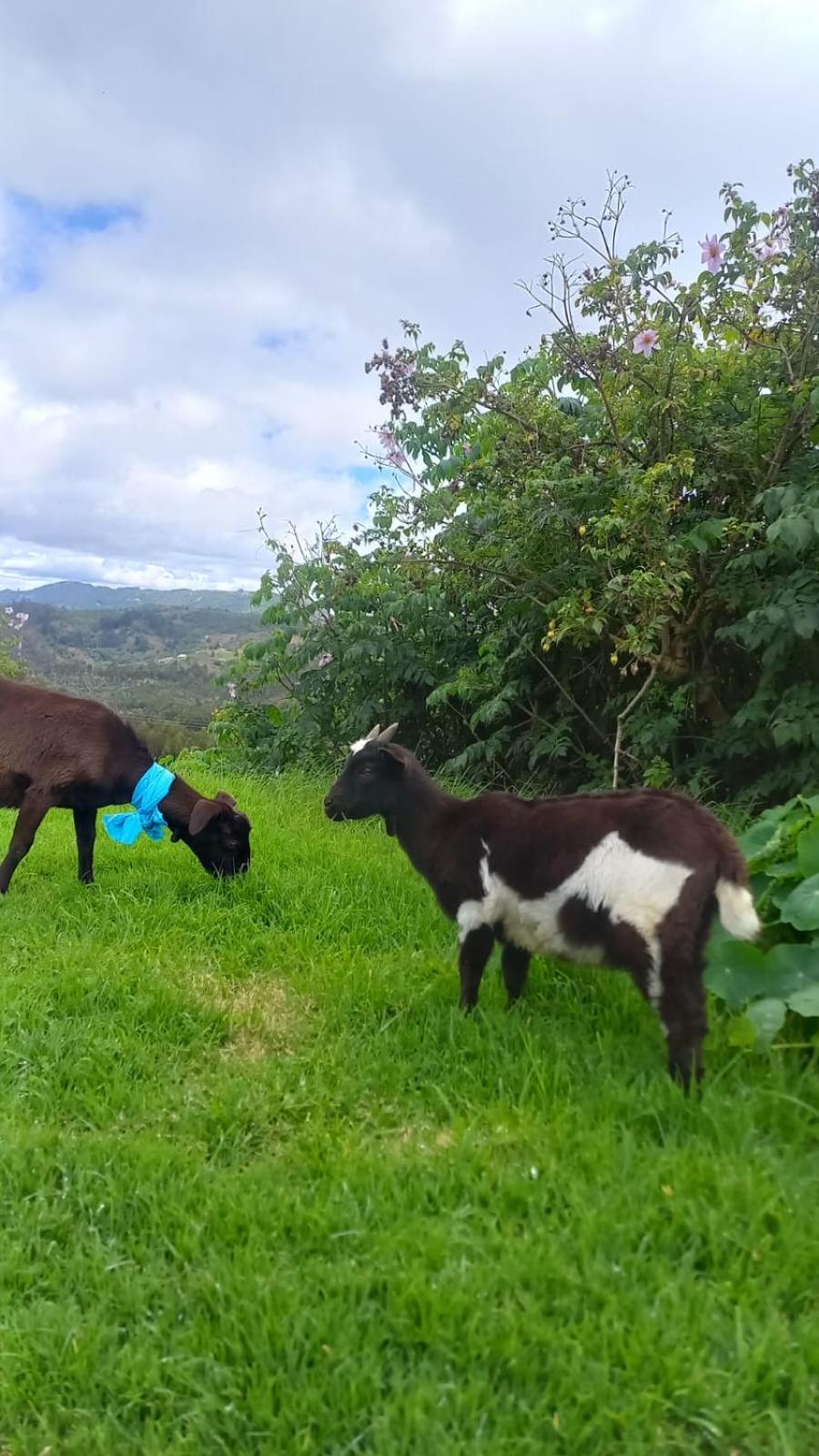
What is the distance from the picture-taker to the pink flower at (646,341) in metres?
5.11

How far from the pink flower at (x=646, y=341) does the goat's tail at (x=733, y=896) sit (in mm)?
3528

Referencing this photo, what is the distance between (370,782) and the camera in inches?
159

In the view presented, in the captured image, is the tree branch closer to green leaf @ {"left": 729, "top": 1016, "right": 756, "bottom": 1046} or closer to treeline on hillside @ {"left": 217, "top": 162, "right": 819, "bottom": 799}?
treeline on hillside @ {"left": 217, "top": 162, "right": 819, "bottom": 799}

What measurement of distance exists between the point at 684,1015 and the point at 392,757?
1751 mm

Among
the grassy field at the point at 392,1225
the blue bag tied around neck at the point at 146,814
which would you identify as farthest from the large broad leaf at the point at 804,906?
the blue bag tied around neck at the point at 146,814

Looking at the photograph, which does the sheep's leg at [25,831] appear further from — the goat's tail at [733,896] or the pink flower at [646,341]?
the pink flower at [646,341]

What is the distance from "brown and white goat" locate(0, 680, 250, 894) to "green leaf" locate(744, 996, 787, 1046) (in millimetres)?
3433

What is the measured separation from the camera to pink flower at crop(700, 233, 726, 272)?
502 centimetres

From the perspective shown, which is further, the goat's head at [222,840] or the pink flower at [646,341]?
the goat's head at [222,840]

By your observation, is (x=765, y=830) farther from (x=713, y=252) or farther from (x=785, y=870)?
(x=713, y=252)

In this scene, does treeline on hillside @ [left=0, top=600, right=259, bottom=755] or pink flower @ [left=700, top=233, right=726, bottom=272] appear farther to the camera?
treeline on hillside @ [left=0, top=600, right=259, bottom=755]

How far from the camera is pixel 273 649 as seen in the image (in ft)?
28.3

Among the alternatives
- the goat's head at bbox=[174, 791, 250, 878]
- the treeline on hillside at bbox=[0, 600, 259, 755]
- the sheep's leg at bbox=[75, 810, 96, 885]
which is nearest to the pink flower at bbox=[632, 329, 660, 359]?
the goat's head at bbox=[174, 791, 250, 878]

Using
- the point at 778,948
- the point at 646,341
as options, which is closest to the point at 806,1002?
the point at 778,948
